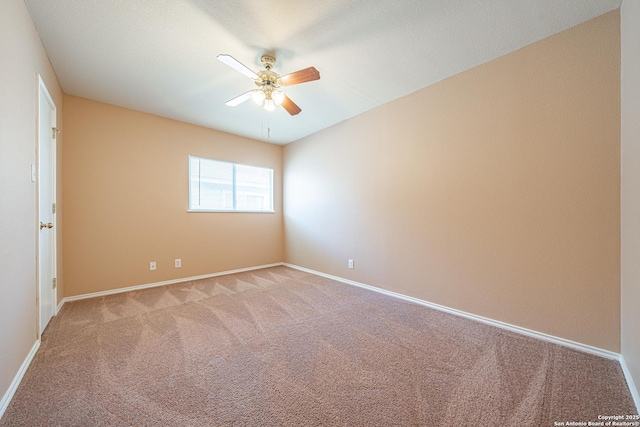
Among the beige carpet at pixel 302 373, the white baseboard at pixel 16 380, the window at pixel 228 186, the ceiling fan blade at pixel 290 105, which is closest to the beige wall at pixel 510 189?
the beige carpet at pixel 302 373

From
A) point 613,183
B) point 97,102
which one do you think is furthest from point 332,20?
point 97,102

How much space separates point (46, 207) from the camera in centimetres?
226

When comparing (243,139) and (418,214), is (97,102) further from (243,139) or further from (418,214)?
(418,214)

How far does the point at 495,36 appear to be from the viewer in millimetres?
1960

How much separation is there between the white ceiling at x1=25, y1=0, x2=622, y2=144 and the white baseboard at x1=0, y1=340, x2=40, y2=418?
96.7 inches

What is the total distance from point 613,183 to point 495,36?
1.42 meters

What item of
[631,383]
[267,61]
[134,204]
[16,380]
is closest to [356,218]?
[267,61]

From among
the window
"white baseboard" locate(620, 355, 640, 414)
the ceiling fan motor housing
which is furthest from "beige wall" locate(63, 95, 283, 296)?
"white baseboard" locate(620, 355, 640, 414)

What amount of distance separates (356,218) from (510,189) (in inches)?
72.0

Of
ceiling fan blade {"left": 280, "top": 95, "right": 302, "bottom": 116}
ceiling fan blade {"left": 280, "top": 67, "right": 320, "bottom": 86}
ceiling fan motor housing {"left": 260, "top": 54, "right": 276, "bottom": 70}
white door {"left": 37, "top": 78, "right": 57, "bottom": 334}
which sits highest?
ceiling fan motor housing {"left": 260, "top": 54, "right": 276, "bottom": 70}

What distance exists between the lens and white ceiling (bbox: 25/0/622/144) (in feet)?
5.59

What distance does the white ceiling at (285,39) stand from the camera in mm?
1705

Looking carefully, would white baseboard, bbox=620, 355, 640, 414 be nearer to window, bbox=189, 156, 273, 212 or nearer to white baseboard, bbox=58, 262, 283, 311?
white baseboard, bbox=58, 262, 283, 311

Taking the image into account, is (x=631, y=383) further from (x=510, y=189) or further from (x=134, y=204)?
(x=134, y=204)
